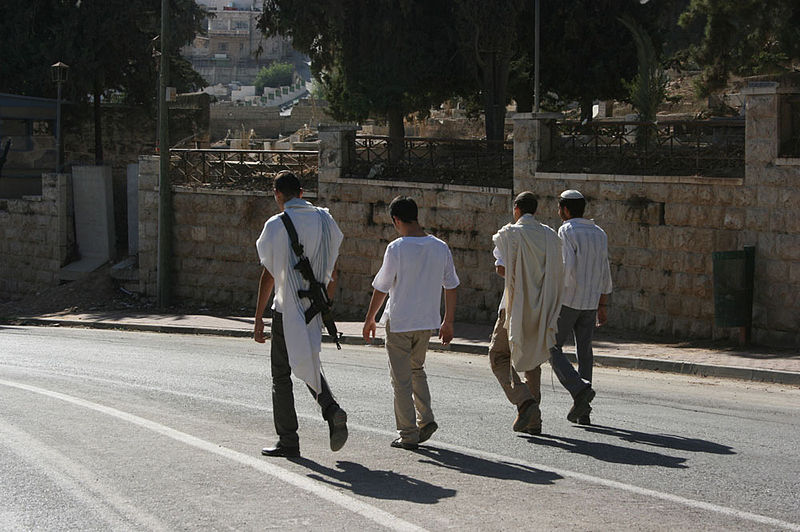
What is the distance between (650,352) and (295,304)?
7813 mm

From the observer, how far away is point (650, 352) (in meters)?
13.6

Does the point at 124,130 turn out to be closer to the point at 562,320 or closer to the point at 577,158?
the point at 577,158

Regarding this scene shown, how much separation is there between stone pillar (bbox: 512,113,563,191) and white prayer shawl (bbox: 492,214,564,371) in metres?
8.63

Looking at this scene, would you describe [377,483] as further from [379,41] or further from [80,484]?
[379,41]

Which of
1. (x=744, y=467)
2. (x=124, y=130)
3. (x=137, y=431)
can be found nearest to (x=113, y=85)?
(x=124, y=130)

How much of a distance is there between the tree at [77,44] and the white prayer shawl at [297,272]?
25.3 m

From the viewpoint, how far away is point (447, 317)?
7.45 m

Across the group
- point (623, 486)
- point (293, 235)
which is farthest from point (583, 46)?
point (623, 486)

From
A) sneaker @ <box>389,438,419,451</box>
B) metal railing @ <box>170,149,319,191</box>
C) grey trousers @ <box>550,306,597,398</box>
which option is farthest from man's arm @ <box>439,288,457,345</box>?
metal railing @ <box>170,149,319,191</box>

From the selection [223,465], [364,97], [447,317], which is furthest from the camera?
[364,97]

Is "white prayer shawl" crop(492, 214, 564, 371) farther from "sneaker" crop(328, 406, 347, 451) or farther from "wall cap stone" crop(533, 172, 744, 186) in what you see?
"wall cap stone" crop(533, 172, 744, 186)

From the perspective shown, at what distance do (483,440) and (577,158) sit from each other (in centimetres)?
938

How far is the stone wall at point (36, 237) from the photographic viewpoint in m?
25.6

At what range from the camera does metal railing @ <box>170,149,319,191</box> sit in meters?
21.1
